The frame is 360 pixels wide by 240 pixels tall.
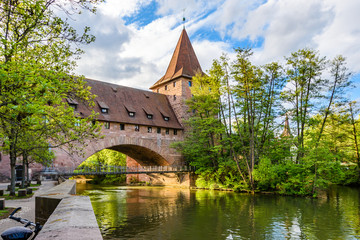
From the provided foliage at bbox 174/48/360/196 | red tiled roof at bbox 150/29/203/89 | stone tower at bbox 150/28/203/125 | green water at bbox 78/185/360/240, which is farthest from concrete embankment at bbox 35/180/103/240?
red tiled roof at bbox 150/29/203/89

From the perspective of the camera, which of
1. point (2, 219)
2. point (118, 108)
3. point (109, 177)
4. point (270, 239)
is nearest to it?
point (2, 219)

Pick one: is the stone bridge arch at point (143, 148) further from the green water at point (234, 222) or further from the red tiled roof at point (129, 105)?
the green water at point (234, 222)

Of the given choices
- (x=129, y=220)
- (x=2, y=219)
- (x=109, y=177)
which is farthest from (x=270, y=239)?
(x=109, y=177)

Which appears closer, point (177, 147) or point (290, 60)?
point (290, 60)

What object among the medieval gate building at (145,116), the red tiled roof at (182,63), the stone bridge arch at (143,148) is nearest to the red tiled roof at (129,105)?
the medieval gate building at (145,116)

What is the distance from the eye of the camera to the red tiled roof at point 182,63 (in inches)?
1285

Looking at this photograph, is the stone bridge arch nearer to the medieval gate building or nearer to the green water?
the medieval gate building

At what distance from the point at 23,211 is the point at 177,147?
19815 mm

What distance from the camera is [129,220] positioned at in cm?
1098

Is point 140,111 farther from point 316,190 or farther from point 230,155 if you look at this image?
point 316,190

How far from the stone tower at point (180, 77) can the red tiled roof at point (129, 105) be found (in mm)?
1120

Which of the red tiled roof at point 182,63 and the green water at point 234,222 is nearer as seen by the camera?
the green water at point 234,222

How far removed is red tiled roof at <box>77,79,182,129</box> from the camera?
26.1m

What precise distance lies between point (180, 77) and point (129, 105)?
6.93m
